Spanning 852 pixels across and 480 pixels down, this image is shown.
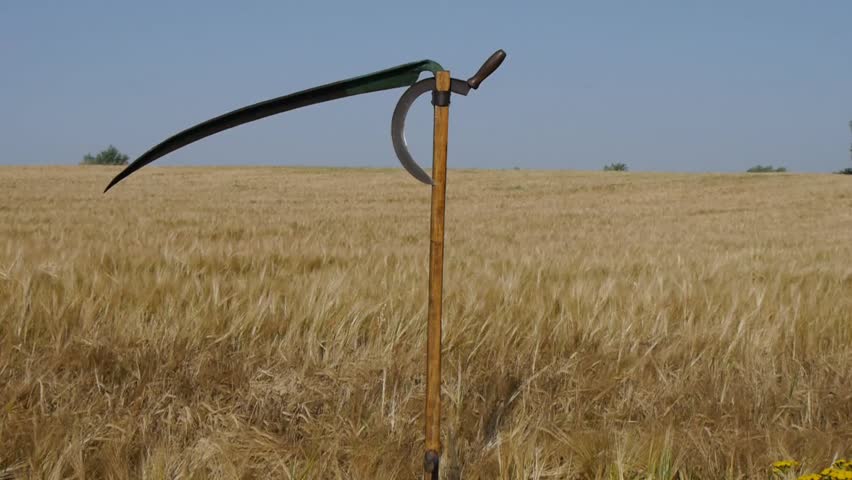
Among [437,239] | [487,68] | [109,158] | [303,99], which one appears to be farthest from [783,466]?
[109,158]

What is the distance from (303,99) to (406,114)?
0.53ft

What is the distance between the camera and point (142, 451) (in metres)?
1.60

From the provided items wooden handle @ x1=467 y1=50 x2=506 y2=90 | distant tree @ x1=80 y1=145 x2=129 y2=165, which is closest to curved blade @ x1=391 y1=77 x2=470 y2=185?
wooden handle @ x1=467 y1=50 x2=506 y2=90

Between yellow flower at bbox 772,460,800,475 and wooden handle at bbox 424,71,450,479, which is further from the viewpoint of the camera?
yellow flower at bbox 772,460,800,475

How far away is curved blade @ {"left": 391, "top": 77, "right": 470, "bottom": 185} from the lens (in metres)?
1.13

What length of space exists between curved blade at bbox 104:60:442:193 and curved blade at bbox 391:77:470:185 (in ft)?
0.08

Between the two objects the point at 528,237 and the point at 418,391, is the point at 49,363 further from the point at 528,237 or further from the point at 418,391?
the point at 528,237

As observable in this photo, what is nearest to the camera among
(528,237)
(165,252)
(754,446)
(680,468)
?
(680,468)

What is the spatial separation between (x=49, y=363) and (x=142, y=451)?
623 millimetres

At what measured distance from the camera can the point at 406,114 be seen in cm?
114

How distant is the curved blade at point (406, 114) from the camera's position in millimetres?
1132

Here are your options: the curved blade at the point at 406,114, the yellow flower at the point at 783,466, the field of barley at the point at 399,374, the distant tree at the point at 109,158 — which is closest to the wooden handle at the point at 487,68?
the curved blade at the point at 406,114

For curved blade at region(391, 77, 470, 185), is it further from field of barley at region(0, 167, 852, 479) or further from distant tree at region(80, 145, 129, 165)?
distant tree at region(80, 145, 129, 165)

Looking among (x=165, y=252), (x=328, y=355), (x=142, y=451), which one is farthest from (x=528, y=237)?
(x=142, y=451)
